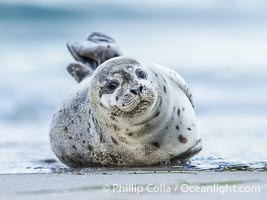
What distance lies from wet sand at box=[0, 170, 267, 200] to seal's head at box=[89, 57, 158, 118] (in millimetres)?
773

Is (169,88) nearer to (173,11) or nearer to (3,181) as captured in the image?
(3,181)

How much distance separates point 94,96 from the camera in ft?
19.6

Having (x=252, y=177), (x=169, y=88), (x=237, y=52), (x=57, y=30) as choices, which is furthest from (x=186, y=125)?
(x=57, y=30)

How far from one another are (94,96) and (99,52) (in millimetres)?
2043

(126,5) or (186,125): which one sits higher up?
(126,5)

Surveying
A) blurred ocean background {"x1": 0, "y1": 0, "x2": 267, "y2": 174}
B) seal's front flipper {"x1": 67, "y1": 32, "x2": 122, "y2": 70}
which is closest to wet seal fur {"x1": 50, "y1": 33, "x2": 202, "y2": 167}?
blurred ocean background {"x1": 0, "y1": 0, "x2": 267, "y2": 174}

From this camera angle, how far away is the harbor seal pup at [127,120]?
573 centimetres

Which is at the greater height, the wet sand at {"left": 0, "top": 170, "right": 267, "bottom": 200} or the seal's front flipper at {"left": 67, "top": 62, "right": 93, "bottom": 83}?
the seal's front flipper at {"left": 67, "top": 62, "right": 93, "bottom": 83}

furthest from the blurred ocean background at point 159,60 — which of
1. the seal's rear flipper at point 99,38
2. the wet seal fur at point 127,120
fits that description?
the seal's rear flipper at point 99,38

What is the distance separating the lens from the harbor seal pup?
18.8 feet

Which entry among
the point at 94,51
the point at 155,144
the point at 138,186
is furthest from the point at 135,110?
the point at 94,51

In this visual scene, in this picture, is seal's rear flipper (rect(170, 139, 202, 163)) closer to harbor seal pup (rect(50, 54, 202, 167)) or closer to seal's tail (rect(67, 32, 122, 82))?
harbor seal pup (rect(50, 54, 202, 167))

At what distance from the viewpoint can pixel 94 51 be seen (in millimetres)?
8016

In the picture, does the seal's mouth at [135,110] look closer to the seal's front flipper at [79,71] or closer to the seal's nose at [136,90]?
the seal's nose at [136,90]
